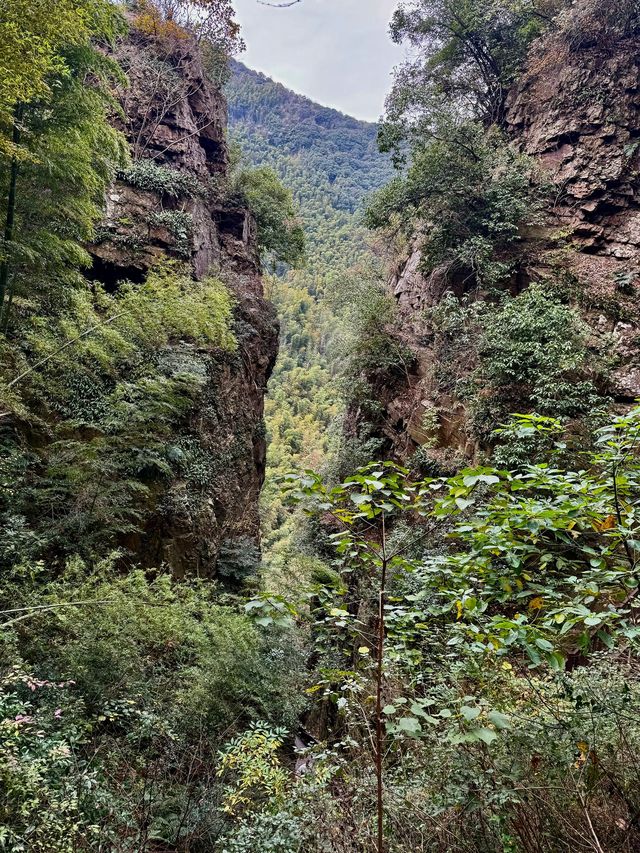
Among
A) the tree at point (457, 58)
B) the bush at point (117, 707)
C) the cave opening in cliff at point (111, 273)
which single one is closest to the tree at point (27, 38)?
the bush at point (117, 707)

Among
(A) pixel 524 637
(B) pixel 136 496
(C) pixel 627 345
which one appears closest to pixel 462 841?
(A) pixel 524 637

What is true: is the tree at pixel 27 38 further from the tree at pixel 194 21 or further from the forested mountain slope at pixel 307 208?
the forested mountain slope at pixel 307 208

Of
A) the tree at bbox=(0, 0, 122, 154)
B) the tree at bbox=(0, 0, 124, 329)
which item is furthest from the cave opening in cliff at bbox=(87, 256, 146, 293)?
the tree at bbox=(0, 0, 122, 154)

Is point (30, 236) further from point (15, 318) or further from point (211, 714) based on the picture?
point (211, 714)

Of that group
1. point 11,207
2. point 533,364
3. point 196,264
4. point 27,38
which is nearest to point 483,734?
point 27,38

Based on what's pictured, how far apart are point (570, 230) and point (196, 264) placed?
9.75 m

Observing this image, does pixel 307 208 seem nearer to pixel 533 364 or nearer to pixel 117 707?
pixel 533 364

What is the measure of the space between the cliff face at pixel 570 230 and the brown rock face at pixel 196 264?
4.30 metres

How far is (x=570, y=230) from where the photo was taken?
33.4 feet

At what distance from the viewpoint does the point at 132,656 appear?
495 centimetres

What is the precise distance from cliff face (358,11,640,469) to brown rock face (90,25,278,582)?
14.1 feet

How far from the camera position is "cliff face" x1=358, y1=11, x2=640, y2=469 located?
9.20 metres

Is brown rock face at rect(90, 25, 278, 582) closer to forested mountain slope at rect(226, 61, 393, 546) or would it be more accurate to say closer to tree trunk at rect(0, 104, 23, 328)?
tree trunk at rect(0, 104, 23, 328)

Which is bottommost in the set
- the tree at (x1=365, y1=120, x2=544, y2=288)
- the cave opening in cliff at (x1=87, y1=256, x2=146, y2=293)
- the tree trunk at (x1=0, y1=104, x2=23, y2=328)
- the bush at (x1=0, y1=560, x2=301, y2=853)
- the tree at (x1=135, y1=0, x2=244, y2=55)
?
the bush at (x1=0, y1=560, x2=301, y2=853)
